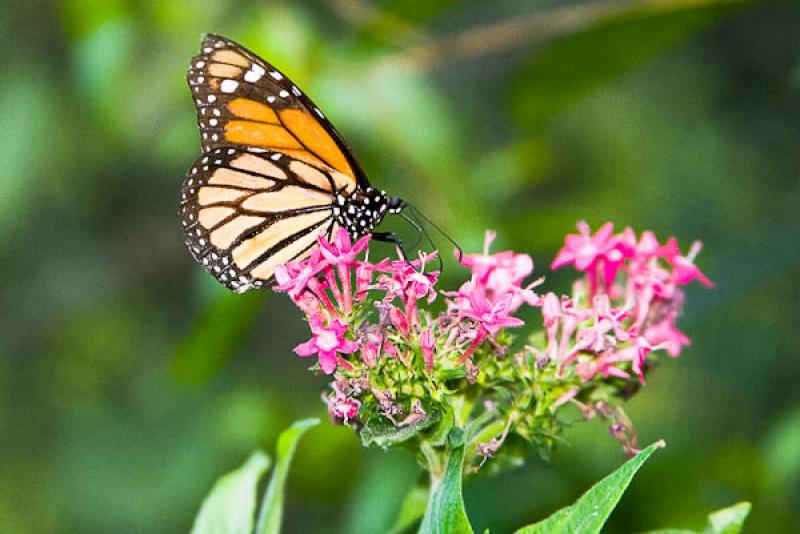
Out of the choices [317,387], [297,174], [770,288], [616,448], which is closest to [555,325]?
[297,174]

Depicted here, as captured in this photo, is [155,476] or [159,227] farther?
[159,227]

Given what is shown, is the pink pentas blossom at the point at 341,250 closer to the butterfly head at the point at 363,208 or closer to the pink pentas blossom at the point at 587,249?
the pink pentas blossom at the point at 587,249

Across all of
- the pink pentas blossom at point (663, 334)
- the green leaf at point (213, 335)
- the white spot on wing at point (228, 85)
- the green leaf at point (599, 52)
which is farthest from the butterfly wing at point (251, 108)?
the green leaf at point (599, 52)

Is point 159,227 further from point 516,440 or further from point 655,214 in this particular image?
point 516,440

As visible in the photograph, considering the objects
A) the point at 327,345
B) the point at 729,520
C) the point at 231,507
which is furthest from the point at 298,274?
the point at 729,520

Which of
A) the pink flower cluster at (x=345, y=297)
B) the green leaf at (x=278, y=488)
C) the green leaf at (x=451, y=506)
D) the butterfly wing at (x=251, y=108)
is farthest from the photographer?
the butterfly wing at (x=251, y=108)

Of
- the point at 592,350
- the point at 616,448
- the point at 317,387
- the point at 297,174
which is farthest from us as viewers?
the point at 317,387

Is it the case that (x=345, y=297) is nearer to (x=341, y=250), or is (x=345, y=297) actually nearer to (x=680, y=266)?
(x=341, y=250)
